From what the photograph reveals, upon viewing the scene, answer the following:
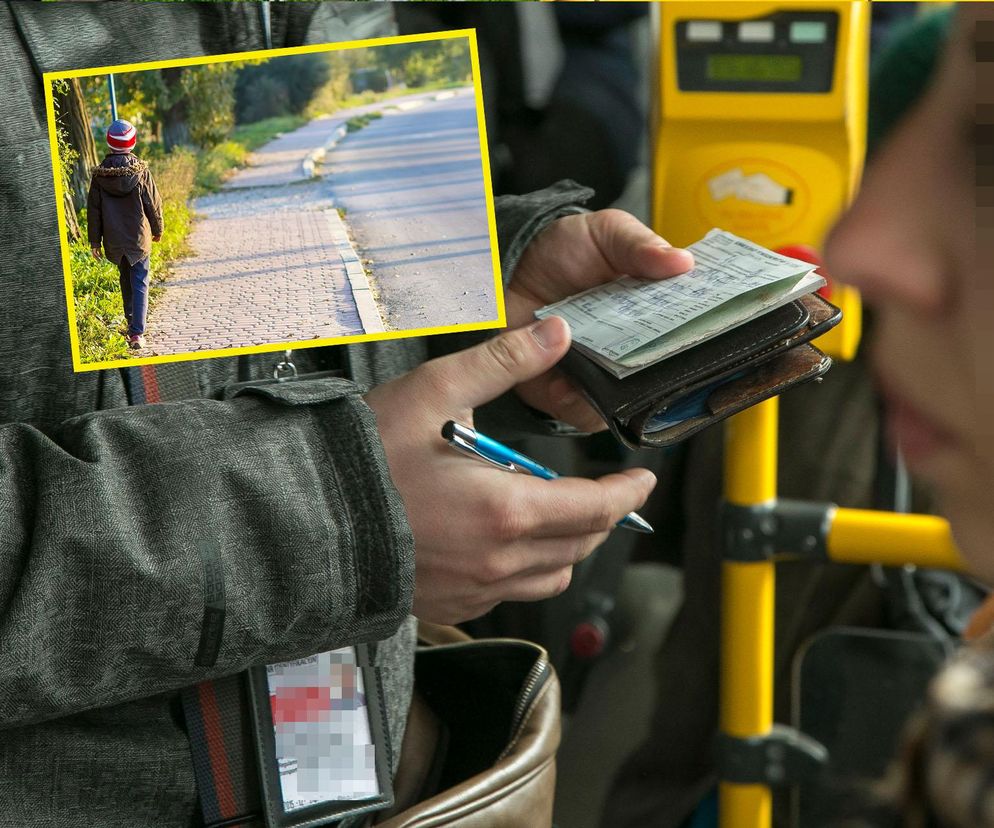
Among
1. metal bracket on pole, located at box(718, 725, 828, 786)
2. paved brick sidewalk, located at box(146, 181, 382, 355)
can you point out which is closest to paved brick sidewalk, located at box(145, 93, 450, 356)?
paved brick sidewalk, located at box(146, 181, 382, 355)

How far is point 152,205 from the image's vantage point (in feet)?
2.43

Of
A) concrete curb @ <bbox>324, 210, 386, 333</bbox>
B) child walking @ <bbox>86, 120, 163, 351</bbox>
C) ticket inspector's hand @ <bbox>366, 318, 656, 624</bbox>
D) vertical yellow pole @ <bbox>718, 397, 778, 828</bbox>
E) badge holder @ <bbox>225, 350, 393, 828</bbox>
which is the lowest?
vertical yellow pole @ <bbox>718, 397, 778, 828</bbox>

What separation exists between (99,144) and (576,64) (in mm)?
998

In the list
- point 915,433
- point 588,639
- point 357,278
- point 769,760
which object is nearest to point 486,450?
point 357,278

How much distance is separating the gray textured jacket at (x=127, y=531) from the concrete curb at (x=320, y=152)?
0.13m

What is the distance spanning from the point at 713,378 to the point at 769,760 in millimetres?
772

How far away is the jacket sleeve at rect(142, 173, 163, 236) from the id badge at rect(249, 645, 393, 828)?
0.30 m

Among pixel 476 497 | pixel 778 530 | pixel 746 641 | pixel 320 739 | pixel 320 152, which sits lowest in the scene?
pixel 746 641

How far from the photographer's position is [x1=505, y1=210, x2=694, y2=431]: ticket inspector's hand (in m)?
0.94

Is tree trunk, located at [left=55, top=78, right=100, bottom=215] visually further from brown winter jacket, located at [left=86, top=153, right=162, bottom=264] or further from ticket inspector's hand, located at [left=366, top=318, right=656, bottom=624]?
ticket inspector's hand, located at [left=366, top=318, right=656, bottom=624]

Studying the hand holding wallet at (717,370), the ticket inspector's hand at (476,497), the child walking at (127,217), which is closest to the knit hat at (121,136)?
the child walking at (127,217)

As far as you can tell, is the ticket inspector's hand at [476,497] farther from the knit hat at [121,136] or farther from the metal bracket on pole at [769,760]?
the metal bracket on pole at [769,760]

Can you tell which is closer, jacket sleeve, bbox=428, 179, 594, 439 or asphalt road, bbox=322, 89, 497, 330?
asphalt road, bbox=322, 89, 497, 330

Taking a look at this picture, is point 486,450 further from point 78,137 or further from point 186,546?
point 78,137
